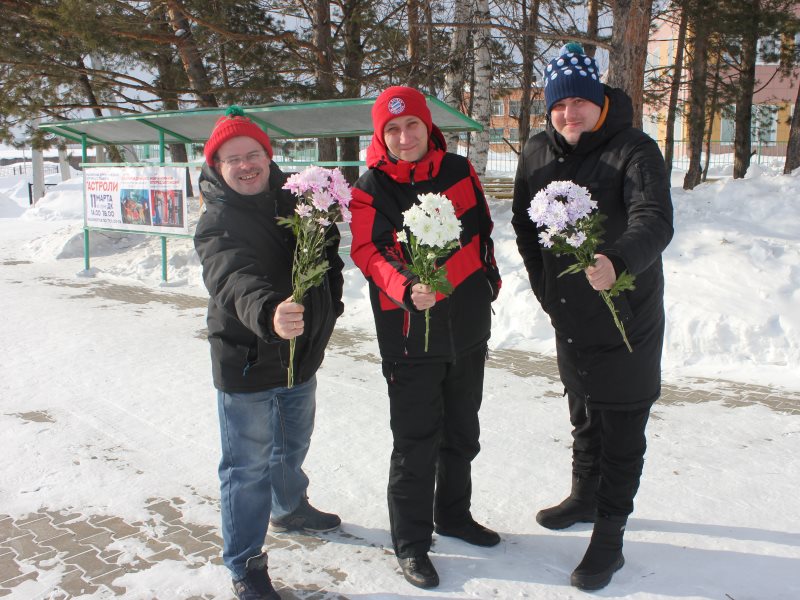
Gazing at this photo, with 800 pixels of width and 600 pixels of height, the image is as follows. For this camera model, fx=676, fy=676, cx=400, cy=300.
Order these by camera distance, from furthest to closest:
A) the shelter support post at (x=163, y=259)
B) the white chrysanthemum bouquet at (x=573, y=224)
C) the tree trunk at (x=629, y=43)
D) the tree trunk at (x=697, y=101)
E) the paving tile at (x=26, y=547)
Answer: the tree trunk at (x=697, y=101), the shelter support post at (x=163, y=259), the tree trunk at (x=629, y=43), the paving tile at (x=26, y=547), the white chrysanthemum bouquet at (x=573, y=224)

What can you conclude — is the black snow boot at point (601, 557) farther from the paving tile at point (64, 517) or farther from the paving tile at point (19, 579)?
the paving tile at point (64, 517)

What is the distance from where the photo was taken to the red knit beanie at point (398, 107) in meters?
2.68

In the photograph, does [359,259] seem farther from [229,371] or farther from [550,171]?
[550,171]

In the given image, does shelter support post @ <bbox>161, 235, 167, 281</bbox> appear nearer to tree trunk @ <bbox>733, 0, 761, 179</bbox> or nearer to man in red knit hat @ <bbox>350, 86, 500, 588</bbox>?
man in red knit hat @ <bbox>350, 86, 500, 588</bbox>

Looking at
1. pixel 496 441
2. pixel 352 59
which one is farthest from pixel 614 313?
pixel 352 59

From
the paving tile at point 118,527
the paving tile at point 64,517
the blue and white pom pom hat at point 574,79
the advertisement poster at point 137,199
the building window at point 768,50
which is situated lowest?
the paving tile at point 64,517

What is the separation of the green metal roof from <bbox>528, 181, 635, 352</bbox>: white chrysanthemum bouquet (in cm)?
459

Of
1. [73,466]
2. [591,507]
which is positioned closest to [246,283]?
[591,507]

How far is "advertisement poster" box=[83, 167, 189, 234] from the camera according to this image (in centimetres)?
970

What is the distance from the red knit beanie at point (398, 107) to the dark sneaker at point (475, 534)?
1.77 metres

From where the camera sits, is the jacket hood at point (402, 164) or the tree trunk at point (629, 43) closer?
the jacket hood at point (402, 164)

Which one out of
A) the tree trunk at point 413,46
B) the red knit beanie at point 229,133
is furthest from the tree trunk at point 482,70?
the red knit beanie at point 229,133

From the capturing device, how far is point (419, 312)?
8.69 feet

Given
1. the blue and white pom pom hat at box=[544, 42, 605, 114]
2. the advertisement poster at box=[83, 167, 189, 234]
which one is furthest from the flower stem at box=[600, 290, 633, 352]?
the advertisement poster at box=[83, 167, 189, 234]
